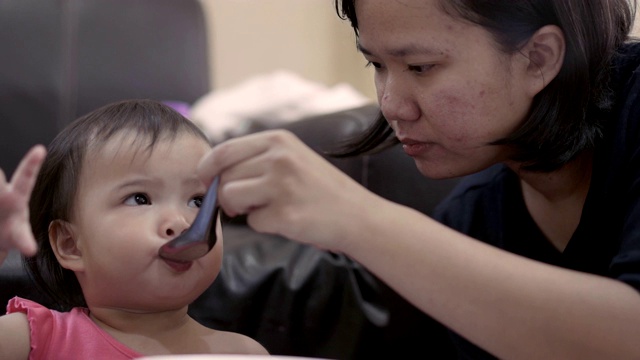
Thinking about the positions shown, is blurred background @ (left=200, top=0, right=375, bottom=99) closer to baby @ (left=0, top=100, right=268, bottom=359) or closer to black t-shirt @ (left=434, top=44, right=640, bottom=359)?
black t-shirt @ (left=434, top=44, right=640, bottom=359)

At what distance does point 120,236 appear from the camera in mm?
1000

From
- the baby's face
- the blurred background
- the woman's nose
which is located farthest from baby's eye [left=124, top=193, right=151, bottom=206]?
the blurred background

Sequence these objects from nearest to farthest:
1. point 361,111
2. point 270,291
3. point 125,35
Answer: point 270,291 → point 361,111 → point 125,35

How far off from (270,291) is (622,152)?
661 millimetres

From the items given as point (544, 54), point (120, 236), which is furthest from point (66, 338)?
point (544, 54)

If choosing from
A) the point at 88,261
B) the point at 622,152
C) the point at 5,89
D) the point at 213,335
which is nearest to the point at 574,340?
the point at 622,152

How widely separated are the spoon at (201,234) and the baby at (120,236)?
0.05 meters

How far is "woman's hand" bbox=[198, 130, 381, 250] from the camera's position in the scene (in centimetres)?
85

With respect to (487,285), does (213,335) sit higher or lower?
lower

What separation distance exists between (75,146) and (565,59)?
0.60m

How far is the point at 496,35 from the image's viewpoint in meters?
1.03

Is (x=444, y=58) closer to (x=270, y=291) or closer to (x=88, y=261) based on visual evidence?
(x=88, y=261)

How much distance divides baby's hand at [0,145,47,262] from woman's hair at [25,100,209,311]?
0.19 metres

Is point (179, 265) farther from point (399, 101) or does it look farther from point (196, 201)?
point (399, 101)
